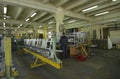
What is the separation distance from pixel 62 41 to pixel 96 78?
10.4ft

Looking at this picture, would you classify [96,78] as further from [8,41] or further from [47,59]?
[8,41]

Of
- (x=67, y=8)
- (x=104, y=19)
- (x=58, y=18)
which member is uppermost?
(x=67, y=8)

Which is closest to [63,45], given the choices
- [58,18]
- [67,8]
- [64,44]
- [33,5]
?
[64,44]

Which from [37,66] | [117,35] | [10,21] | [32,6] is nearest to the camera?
[37,66]

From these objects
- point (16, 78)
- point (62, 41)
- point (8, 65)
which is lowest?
point (16, 78)

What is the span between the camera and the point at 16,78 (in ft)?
10.9

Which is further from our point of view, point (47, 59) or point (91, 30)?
point (91, 30)

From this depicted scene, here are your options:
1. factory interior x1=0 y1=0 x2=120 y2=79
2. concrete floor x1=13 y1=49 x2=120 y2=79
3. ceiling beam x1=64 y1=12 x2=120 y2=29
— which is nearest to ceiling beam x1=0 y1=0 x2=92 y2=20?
factory interior x1=0 y1=0 x2=120 y2=79

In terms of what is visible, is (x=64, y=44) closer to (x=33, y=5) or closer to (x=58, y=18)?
(x=58, y=18)

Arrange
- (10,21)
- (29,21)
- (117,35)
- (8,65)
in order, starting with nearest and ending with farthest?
(8,65)
(117,35)
(10,21)
(29,21)

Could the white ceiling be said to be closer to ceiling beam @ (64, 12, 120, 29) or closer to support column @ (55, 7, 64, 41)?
ceiling beam @ (64, 12, 120, 29)

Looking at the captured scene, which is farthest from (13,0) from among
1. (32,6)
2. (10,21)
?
(10,21)

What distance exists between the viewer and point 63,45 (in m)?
6.08

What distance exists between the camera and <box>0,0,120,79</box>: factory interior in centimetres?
344
